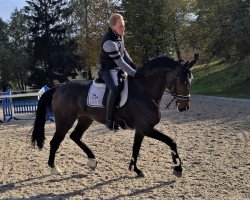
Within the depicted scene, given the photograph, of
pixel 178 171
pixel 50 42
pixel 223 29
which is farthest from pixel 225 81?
pixel 178 171

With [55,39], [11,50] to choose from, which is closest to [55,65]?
[55,39]

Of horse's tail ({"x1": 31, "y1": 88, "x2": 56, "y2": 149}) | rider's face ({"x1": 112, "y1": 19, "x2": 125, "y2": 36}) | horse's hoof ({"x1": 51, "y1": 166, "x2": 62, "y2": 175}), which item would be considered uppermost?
rider's face ({"x1": 112, "y1": 19, "x2": 125, "y2": 36})

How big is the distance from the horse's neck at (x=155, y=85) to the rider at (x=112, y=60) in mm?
300

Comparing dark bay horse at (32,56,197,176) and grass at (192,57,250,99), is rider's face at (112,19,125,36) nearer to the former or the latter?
dark bay horse at (32,56,197,176)

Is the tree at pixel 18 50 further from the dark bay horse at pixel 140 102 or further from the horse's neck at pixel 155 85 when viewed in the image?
the horse's neck at pixel 155 85

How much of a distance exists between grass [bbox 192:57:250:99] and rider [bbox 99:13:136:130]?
16215mm

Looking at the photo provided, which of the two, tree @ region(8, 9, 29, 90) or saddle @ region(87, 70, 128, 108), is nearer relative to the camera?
saddle @ region(87, 70, 128, 108)

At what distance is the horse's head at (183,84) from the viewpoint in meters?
6.14

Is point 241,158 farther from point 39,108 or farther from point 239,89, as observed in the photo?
point 239,89

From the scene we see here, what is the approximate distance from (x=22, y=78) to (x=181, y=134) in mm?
38575

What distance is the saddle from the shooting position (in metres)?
6.50

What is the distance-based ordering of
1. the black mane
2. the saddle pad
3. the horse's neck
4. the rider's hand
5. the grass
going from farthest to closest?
1. the grass
2. the saddle pad
3. the rider's hand
4. the horse's neck
5. the black mane

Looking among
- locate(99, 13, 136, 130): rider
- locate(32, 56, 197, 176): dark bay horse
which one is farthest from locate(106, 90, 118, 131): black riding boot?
locate(32, 56, 197, 176): dark bay horse

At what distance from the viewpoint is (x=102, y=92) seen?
6.75 meters
